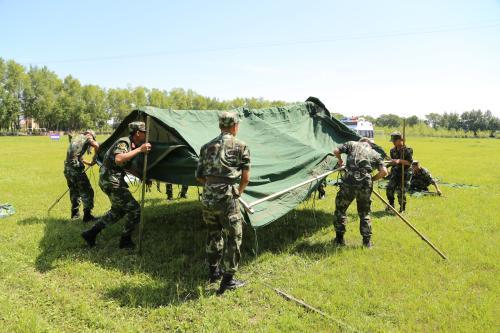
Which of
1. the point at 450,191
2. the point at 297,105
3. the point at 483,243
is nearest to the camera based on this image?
the point at 483,243

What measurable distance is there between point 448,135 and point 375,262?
105m

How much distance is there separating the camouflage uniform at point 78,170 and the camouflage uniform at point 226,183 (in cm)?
445

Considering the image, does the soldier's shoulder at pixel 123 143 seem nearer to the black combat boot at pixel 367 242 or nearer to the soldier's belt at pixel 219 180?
the soldier's belt at pixel 219 180

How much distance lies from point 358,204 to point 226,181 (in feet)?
Result: 9.71

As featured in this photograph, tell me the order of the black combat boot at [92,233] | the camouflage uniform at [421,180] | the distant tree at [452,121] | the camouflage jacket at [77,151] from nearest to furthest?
1. the black combat boot at [92,233]
2. the camouflage jacket at [77,151]
3. the camouflage uniform at [421,180]
4. the distant tree at [452,121]

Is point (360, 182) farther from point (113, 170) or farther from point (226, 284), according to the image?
point (113, 170)

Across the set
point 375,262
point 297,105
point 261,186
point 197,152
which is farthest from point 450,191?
point 197,152

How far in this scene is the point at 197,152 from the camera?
226 inches

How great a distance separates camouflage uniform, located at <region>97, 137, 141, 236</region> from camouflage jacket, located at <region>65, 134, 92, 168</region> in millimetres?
2199

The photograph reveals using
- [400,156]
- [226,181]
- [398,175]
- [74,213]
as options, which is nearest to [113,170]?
[226,181]

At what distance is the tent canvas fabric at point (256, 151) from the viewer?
5.92 m

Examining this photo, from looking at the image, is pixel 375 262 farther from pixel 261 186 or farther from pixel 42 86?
pixel 42 86

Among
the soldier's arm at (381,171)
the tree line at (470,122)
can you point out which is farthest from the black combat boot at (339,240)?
the tree line at (470,122)

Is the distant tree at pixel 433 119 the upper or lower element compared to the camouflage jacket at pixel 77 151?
upper
